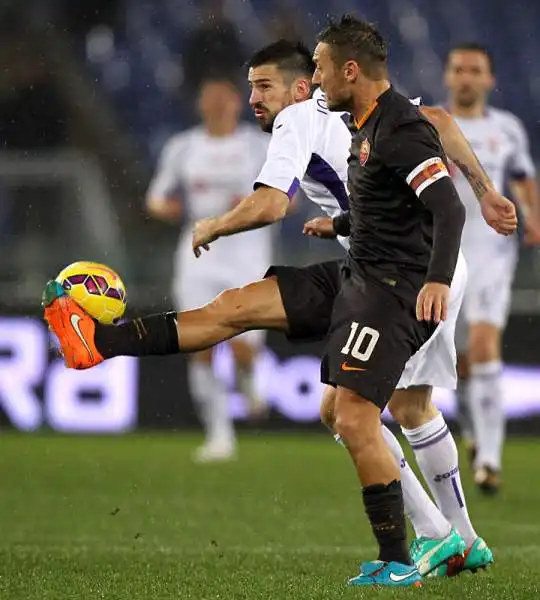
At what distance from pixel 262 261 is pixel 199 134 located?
1.03 meters

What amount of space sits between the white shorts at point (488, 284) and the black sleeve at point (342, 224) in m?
3.44

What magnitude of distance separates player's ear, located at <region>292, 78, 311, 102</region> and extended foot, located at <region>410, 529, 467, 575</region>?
166 centimetres

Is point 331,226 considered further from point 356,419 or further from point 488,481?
point 488,481

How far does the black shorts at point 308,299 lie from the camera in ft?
15.9

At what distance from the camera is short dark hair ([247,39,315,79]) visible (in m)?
5.29

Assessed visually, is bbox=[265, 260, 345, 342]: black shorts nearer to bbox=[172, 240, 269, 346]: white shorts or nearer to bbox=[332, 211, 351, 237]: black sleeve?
bbox=[332, 211, 351, 237]: black sleeve

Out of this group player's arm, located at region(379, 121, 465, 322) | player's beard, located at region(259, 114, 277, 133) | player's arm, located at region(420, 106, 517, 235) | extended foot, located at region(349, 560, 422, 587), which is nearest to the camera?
player's arm, located at region(379, 121, 465, 322)

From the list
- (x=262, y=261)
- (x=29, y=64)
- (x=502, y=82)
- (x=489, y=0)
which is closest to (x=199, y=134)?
(x=262, y=261)

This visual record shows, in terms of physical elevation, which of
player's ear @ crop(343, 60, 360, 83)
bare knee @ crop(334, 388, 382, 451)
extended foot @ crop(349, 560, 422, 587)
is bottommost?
extended foot @ crop(349, 560, 422, 587)

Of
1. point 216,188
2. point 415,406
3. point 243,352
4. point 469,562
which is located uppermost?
point 216,188

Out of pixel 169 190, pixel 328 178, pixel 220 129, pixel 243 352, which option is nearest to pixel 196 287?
pixel 243 352

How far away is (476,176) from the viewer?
504 centimetres

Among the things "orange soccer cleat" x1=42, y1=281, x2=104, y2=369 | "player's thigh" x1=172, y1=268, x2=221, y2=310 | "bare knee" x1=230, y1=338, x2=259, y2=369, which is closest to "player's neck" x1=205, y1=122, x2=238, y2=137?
"player's thigh" x1=172, y1=268, x2=221, y2=310

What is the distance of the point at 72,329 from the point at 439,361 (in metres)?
1.23
